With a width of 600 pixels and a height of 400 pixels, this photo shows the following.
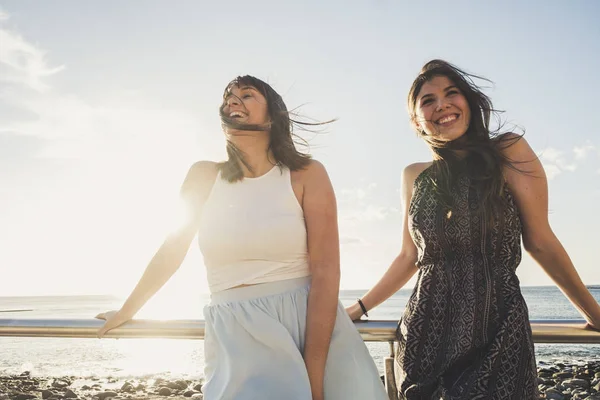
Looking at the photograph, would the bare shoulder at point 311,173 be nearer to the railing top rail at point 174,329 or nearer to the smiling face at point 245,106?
the smiling face at point 245,106

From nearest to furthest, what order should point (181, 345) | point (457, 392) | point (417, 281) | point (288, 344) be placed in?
point (457, 392), point (288, 344), point (417, 281), point (181, 345)

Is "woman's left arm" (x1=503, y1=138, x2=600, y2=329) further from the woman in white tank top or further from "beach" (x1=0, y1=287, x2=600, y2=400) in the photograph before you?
"beach" (x1=0, y1=287, x2=600, y2=400)

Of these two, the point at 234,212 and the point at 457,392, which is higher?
the point at 234,212

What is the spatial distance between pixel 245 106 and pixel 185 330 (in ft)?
3.41

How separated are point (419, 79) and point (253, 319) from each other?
4.48ft

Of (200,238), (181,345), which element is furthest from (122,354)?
(200,238)

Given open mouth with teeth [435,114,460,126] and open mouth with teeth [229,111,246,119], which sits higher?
open mouth with teeth [229,111,246,119]

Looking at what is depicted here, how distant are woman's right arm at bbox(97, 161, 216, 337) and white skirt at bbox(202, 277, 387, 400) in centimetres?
43

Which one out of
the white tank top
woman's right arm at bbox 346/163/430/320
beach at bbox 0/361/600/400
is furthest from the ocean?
the white tank top

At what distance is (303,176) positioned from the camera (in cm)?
233

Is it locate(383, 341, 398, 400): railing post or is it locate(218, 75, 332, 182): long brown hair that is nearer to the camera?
locate(383, 341, 398, 400): railing post

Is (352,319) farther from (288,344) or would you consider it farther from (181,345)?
(181,345)

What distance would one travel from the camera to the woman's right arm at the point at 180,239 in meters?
2.49

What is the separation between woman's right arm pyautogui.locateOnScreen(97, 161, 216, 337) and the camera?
2490mm
